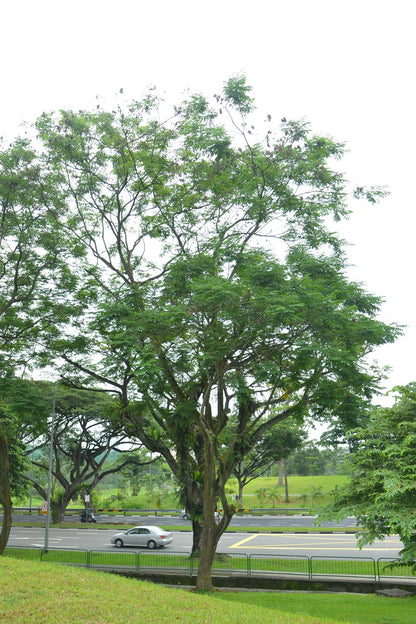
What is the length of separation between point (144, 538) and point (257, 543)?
580 cm

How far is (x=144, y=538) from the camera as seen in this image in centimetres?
2709

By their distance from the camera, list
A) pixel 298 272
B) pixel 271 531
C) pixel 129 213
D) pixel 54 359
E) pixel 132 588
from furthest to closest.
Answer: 1. pixel 271 531
2. pixel 54 359
3. pixel 129 213
4. pixel 298 272
5. pixel 132 588

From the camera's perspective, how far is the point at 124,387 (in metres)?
19.0

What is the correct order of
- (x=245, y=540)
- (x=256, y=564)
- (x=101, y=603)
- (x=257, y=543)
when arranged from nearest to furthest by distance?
(x=101, y=603), (x=256, y=564), (x=257, y=543), (x=245, y=540)

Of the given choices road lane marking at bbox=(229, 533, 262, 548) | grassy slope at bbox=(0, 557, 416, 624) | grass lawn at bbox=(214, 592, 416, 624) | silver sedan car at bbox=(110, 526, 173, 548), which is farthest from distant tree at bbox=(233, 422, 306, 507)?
grassy slope at bbox=(0, 557, 416, 624)

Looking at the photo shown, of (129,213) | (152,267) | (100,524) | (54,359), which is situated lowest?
(100,524)

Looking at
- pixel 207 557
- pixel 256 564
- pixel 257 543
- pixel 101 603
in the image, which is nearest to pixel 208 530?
pixel 207 557

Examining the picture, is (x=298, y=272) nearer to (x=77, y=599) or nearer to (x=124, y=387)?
(x=124, y=387)

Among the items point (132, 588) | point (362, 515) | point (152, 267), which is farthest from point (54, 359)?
point (362, 515)

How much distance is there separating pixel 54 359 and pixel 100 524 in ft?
75.8

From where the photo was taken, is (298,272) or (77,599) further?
(298,272)

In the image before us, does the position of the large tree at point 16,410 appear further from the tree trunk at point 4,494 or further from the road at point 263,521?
the road at point 263,521

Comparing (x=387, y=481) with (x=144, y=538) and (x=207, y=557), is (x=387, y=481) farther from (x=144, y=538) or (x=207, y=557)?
(x=144, y=538)

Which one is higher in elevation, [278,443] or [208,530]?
[278,443]
